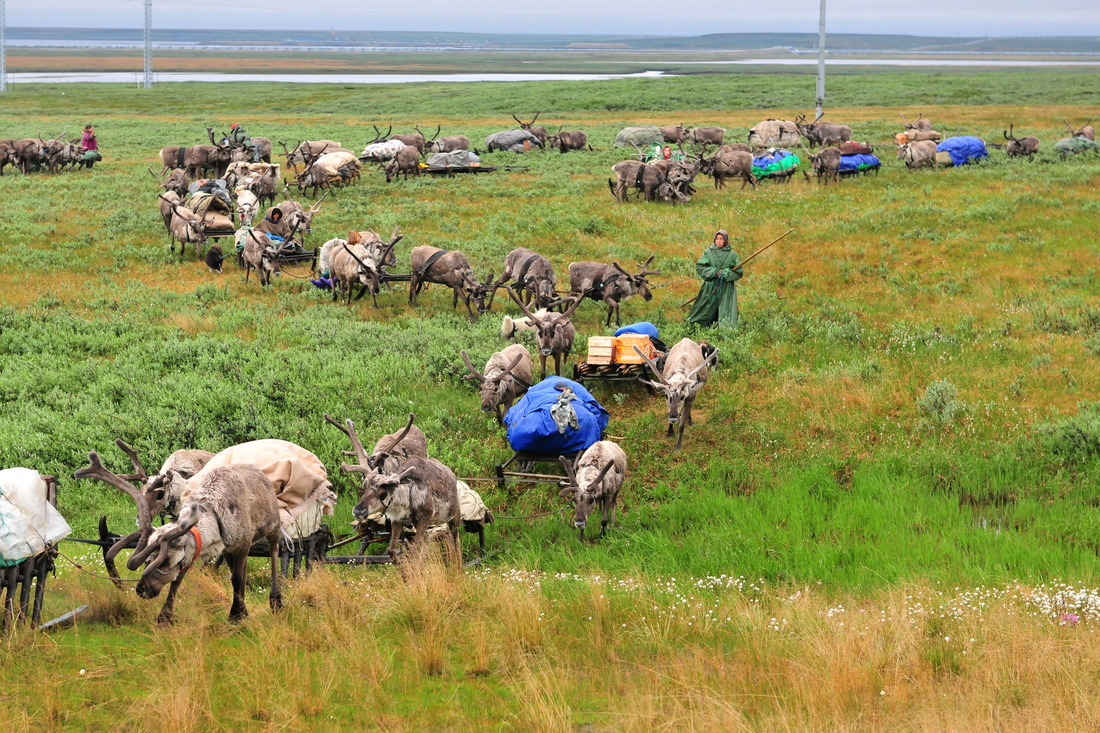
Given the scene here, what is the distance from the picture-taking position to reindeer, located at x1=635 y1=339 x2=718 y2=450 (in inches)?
587

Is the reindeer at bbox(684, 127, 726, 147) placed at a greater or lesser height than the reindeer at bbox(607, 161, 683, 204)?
greater

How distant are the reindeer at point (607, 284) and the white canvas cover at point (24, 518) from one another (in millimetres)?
13438

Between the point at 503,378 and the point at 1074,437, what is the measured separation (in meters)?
8.07

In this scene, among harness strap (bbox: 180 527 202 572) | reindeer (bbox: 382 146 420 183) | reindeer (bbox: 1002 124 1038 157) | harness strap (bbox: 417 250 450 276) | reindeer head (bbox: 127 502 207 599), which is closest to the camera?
reindeer head (bbox: 127 502 207 599)

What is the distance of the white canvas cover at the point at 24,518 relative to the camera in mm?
8250

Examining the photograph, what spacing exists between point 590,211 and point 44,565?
2529cm

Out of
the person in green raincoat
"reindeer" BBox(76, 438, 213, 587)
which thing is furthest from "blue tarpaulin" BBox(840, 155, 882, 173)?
"reindeer" BBox(76, 438, 213, 587)

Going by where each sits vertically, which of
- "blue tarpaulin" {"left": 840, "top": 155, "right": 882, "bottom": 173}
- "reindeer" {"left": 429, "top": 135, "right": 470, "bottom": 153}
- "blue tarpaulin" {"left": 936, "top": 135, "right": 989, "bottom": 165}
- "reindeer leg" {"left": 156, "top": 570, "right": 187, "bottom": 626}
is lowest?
"reindeer leg" {"left": 156, "top": 570, "right": 187, "bottom": 626}

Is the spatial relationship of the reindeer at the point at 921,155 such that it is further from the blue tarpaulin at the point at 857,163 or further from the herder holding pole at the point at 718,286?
the herder holding pole at the point at 718,286

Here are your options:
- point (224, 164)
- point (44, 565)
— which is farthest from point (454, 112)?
point (44, 565)

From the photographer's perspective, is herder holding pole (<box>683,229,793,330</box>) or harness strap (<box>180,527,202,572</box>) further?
herder holding pole (<box>683,229,793,330</box>)

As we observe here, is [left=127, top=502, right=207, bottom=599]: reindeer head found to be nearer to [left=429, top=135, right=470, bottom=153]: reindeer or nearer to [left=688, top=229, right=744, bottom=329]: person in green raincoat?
[left=688, top=229, right=744, bottom=329]: person in green raincoat

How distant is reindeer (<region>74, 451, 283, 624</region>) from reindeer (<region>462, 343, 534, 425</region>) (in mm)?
6452

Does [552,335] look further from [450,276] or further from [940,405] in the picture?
[940,405]
